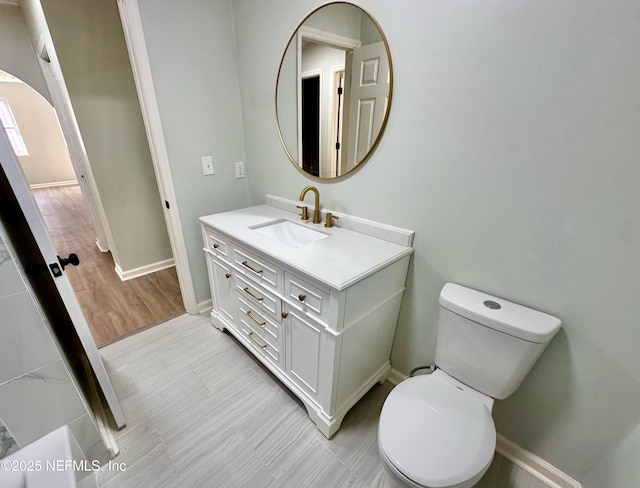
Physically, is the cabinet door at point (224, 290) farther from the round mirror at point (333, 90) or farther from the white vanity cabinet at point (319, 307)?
the round mirror at point (333, 90)

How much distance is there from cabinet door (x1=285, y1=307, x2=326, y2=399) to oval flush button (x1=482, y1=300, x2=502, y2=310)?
678mm

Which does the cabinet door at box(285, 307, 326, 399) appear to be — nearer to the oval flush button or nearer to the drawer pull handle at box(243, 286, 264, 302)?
the drawer pull handle at box(243, 286, 264, 302)

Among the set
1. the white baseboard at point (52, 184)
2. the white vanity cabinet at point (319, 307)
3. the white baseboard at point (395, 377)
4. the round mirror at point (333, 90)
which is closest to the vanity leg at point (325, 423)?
the white vanity cabinet at point (319, 307)

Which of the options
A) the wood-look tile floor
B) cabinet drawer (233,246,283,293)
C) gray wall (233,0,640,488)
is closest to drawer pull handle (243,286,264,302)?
cabinet drawer (233,246,283,293)

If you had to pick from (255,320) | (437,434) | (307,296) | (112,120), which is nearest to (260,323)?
(255,320)

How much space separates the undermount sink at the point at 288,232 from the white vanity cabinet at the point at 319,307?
8 centimetres

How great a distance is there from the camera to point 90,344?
1135 mm

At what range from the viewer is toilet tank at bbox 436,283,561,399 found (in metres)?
0.97

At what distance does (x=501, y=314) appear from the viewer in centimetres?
102

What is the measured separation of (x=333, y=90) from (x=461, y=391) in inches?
61.8

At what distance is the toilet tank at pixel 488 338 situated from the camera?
0.97 m

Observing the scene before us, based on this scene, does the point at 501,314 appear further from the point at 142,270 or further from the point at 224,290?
the point at 142,270

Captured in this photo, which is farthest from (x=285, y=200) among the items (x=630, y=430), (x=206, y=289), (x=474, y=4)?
(x=630, y=430)

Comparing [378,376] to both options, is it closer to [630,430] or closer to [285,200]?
[630,430]
